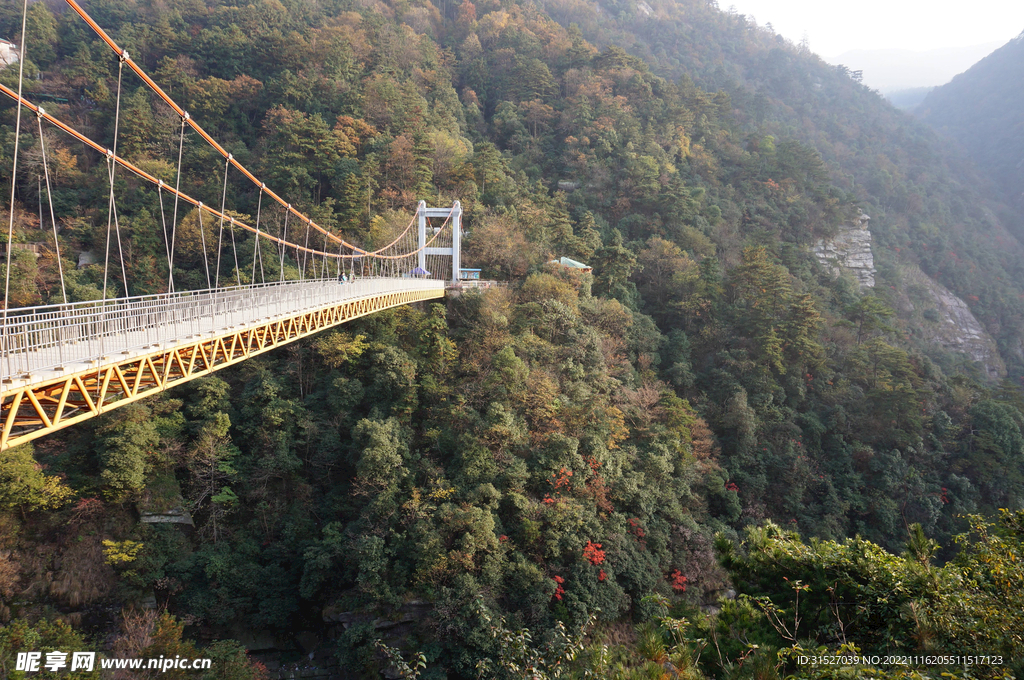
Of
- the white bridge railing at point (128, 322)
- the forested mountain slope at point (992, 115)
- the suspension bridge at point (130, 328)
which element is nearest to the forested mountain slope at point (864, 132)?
the forested mountain slope at point (992, 115)

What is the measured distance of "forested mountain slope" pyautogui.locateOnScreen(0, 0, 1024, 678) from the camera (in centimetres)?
1094

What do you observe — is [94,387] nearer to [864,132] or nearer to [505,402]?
[505,402]

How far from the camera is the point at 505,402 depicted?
552 inches

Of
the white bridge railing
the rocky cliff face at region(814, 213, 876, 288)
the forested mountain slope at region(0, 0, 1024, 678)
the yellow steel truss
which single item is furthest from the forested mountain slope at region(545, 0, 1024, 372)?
the yellow steel truss

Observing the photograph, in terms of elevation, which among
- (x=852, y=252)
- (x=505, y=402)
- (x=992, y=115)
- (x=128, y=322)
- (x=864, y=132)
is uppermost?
(x=992, y=115)

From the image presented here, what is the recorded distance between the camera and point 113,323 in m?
6.26

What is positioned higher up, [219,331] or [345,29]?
[345,29]

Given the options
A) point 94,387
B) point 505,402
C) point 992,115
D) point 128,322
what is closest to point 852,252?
point 505,402

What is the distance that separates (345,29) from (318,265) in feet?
53.4

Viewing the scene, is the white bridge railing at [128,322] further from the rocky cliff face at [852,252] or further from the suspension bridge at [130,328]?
the rocky cliff face at [852,252]

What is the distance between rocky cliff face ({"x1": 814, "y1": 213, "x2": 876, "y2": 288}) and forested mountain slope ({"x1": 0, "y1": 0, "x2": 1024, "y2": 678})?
2.89 ft

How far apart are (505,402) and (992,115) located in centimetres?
6113

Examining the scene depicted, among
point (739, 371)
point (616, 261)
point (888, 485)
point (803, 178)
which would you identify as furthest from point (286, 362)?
point (803, 178)

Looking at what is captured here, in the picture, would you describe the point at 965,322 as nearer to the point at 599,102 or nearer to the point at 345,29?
the point at 599,102
